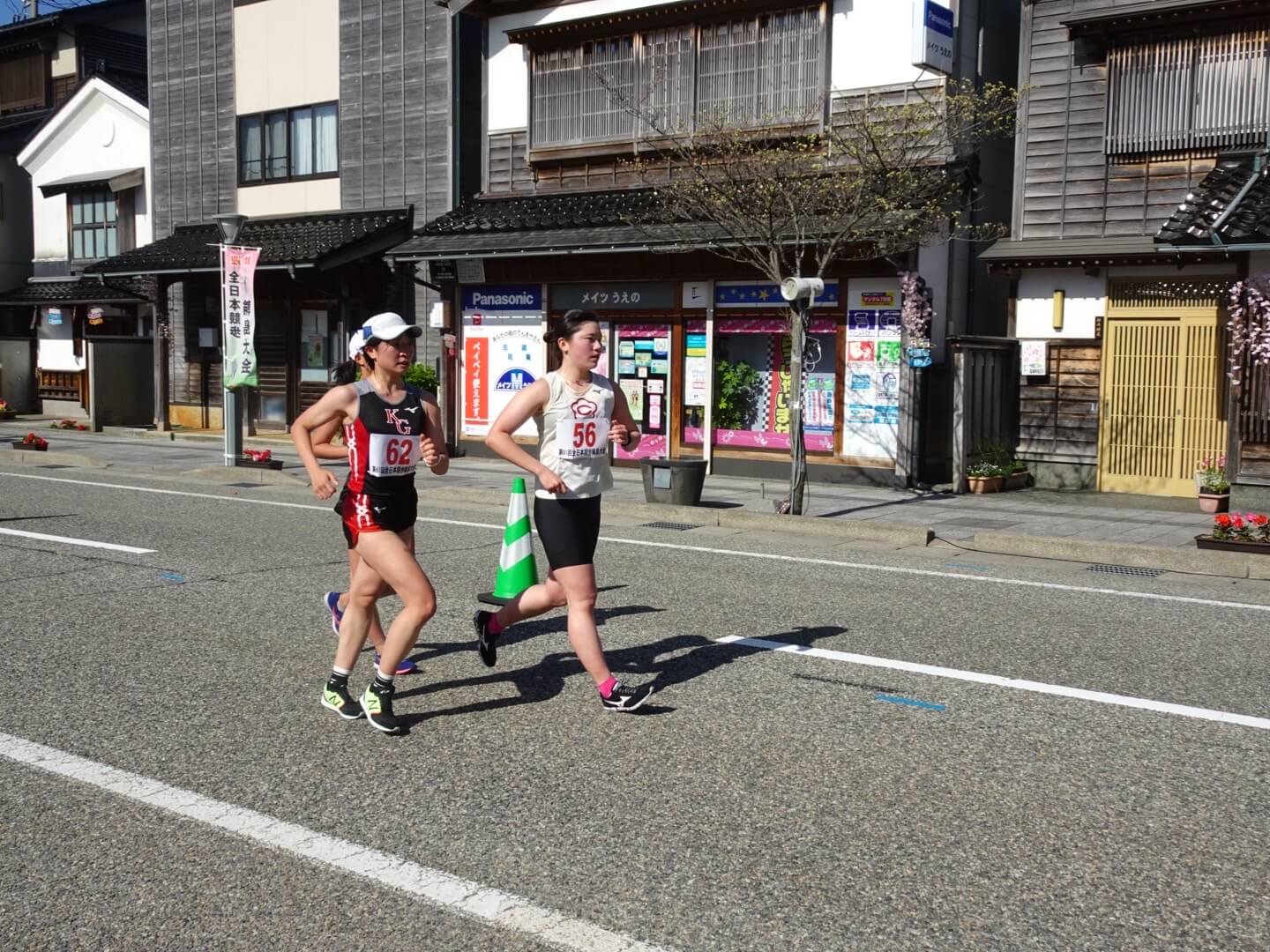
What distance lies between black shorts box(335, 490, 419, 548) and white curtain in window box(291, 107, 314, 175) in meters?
20.4

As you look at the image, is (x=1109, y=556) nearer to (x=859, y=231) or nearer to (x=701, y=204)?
(x=859, y=231)

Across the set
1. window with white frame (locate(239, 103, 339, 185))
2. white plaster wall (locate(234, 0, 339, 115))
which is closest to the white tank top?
window with white frame (locate(239, 103, 339, 185))

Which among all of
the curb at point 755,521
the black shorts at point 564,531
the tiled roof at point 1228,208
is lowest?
the curb at point 755,521

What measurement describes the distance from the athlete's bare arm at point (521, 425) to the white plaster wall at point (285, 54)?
65.4ft

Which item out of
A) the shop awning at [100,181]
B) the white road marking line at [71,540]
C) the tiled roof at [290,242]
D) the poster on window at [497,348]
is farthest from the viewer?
the shop awning at [100,181]

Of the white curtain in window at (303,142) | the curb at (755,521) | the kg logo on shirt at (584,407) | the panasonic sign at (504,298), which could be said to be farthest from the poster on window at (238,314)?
the kg logo on shirt at (584,407)

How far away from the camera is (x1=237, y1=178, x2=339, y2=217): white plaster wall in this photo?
24.5m

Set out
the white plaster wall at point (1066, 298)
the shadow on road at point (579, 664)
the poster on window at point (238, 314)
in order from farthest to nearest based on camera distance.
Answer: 1. the poster on window at point (238, 314)
2. the white plaster wall at point (1066, 298)
3. the shadow on road at point (579, 664)

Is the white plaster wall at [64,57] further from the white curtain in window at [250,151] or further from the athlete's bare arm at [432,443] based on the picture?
the athlete's bare arm at [432,443]

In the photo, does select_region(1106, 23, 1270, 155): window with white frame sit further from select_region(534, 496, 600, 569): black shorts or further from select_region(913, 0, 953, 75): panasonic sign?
select_region(534, 496, 600, 569): black shorts

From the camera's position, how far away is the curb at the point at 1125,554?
1099 centimetres

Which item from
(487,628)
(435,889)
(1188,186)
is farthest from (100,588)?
(1188,186)

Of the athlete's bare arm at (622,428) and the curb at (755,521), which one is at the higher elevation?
the athlete's bare arm at (622,428)

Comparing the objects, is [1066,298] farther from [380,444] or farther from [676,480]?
[380,444]
